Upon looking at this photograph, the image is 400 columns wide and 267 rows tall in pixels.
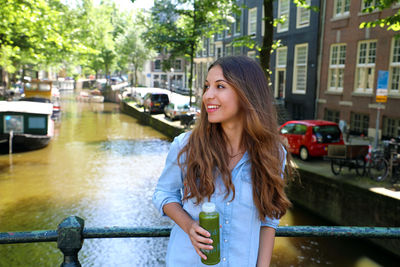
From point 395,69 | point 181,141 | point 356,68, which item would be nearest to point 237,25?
point 356,68

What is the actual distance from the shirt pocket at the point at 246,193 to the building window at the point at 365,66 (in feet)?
55.2

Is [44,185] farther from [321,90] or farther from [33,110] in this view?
[321,90]

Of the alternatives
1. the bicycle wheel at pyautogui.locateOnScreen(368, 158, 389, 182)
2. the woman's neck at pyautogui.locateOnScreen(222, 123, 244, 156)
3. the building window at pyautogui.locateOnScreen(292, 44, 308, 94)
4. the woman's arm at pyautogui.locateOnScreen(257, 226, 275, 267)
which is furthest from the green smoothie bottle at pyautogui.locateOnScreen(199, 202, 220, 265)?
the building window at pyautogui.locateOnScreen(292, 44, 308, 94)

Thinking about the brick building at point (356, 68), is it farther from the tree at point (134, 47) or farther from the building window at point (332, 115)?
the tree at point (134, 47)

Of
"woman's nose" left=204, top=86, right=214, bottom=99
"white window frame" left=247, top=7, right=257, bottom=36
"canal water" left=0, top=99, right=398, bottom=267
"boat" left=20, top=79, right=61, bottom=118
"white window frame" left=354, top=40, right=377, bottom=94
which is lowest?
"canal water" left=0, top=99, right=398, bottom=267

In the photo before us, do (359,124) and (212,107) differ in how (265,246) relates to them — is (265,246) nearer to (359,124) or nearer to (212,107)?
(212,107)

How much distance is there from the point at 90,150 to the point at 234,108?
17.0 meters

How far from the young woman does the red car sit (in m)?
10.0

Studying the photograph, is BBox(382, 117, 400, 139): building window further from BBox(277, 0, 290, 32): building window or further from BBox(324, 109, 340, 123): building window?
BBox(277, 0, 290, 32): building window

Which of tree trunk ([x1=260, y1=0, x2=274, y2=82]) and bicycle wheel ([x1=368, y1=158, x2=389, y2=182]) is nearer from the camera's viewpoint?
bicycle wheel ([x1=368, y1=158, x2=389, y2=182])

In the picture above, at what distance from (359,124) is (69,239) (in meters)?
17.6

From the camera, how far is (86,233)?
1838mm

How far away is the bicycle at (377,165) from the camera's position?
874 cm

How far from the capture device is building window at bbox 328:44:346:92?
60.8 ft
